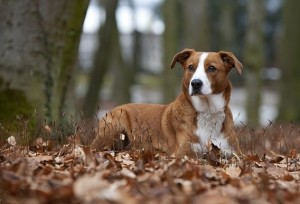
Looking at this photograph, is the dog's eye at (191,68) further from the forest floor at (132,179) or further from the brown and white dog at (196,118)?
the forest floor at (132,179)

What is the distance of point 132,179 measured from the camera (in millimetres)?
4547

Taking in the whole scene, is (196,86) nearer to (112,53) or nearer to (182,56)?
(182,56)

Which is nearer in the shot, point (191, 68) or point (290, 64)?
point (191, 68)

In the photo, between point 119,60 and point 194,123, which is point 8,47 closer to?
point 194,123

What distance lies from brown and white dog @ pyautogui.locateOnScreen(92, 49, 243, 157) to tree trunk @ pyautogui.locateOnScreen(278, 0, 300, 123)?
11.7 metres

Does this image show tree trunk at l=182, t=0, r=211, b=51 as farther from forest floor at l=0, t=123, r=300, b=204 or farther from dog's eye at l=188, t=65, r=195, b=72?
forest floor at l=0, t=123, r=300, b=204

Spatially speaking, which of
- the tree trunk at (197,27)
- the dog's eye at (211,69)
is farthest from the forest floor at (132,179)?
the tree trunk at (197,27)

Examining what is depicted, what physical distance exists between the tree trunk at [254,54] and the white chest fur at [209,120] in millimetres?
8842

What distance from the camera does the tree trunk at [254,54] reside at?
1617cm

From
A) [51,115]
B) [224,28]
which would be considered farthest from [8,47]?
[224,28]

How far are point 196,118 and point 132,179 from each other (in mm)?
2902

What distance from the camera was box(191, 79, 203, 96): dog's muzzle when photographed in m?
7.03

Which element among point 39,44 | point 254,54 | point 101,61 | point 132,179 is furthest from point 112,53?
point 132,179

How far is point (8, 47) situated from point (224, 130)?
2884 mm
